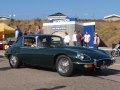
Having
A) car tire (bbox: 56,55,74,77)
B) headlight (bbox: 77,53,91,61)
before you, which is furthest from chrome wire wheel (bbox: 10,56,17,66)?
headlight (bbox: 77,53,91,61)

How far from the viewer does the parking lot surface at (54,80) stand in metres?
9.70

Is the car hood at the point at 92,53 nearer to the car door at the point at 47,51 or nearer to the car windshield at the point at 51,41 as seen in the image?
the car door at the point at 47,51

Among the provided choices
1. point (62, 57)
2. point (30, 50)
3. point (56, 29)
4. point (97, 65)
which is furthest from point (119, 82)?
point (56, 29)

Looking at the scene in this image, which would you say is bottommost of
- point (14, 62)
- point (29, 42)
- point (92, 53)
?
point (14, 62)

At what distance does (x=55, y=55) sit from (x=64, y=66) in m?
0.59

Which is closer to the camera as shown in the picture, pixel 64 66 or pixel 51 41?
pixel 64 66

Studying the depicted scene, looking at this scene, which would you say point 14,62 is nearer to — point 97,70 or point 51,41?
point 51,41

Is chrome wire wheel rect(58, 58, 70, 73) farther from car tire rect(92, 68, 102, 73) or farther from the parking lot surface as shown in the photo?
car tire rect(92, 68, 102, 73)

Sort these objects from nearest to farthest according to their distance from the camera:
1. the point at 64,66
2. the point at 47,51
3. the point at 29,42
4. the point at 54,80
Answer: the point at 54,80 < the point at 64,66 < the point at 47,51 < the point at 29,42

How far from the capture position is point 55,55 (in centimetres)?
1224

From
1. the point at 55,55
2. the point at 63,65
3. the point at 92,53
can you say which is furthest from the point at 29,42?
the point at 92,53

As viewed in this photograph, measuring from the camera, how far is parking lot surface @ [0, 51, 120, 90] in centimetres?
970

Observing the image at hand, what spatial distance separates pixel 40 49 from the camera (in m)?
13.0

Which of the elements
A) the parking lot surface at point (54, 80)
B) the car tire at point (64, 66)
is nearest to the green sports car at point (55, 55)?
the car tire at point (64, 66)
